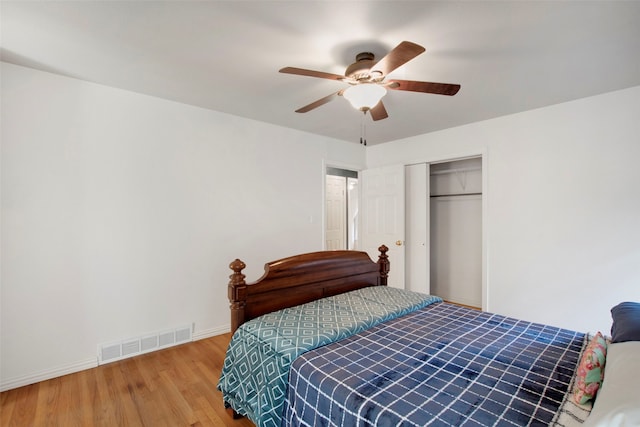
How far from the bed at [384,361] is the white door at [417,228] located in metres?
1.80

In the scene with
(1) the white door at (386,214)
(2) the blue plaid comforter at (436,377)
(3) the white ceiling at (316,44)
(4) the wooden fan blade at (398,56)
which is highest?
(3) the white ceiling at (316,44)

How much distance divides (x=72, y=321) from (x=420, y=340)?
2.77 m

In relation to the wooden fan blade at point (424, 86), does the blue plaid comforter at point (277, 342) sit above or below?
below

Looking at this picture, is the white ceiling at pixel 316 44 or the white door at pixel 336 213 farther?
the white door at pixel 336 213

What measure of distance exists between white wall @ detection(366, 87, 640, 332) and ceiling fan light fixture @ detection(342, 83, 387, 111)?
7.28 feet

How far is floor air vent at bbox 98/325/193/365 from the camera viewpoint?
2617mm

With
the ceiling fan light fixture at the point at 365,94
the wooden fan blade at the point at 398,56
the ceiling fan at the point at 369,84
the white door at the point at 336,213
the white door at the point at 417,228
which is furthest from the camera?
the white door at the point at 336,213

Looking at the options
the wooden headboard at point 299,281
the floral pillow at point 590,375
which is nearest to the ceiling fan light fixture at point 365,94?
the wooden headboard at point 299,281

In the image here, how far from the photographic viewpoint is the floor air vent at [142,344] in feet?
8.59

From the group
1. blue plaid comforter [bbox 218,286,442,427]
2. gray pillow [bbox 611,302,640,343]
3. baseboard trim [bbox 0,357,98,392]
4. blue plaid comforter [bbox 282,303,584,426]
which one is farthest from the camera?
baseboard trim [bbox 0,357,98,392]

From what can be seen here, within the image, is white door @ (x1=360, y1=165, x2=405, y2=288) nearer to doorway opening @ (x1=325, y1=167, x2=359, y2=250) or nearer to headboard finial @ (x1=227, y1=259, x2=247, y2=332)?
doorway opening @ (x1=325, y1=167, x2=359, y2=250)

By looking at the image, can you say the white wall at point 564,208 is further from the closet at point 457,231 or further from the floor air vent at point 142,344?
the floor air vent at point 142,344

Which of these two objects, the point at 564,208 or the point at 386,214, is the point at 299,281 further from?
the point at 564,208

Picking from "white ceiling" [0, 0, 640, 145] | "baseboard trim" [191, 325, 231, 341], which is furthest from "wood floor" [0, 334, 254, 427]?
"white ceiling" [0, 0, 640, 145]
